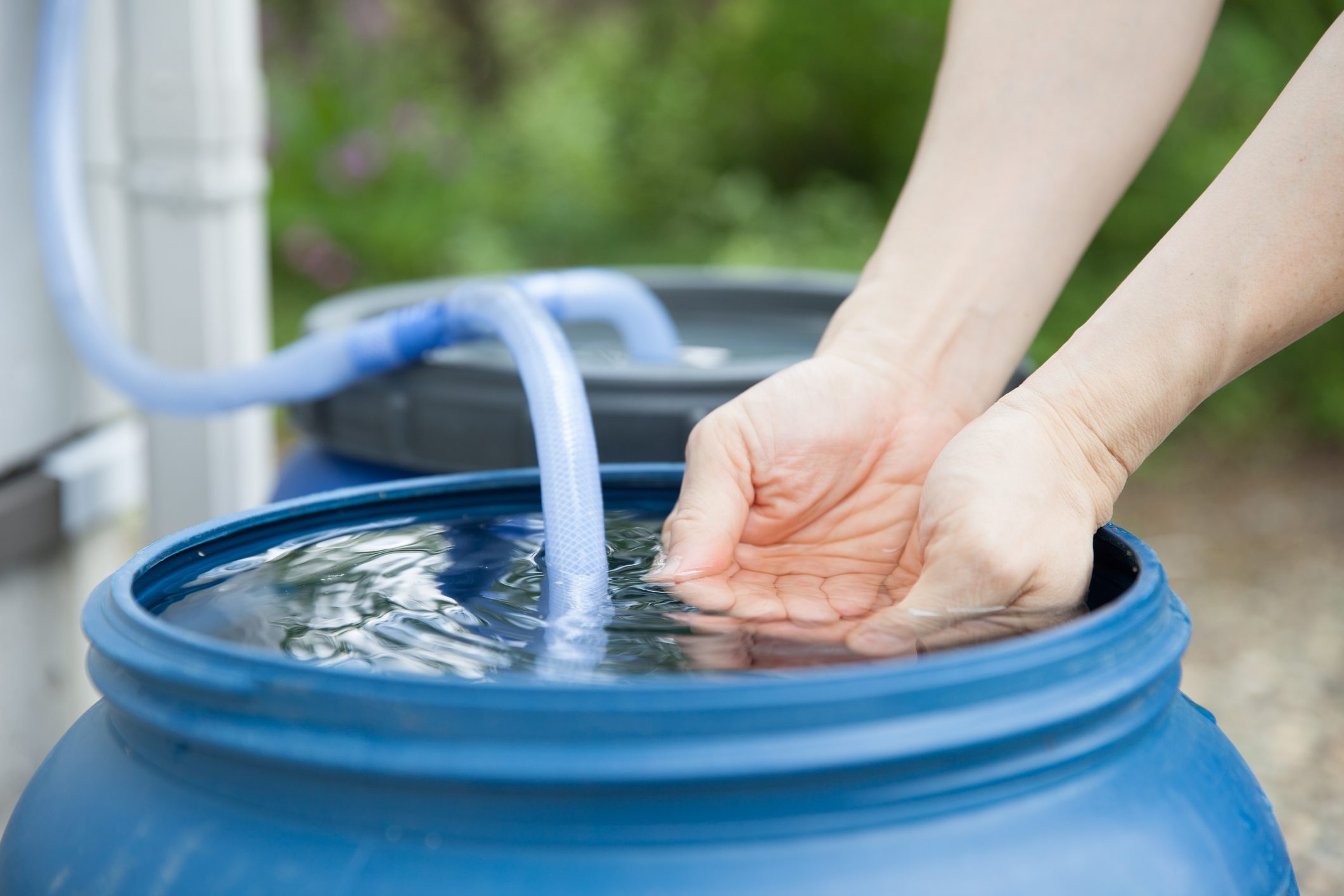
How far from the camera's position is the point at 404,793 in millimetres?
573

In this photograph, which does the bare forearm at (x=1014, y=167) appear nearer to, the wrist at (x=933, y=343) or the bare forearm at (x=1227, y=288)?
the wrist at (x=933, y=343)

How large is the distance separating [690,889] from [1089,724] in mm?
228

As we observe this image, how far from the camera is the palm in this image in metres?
1.07

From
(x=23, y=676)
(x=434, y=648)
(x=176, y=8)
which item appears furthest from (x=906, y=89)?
(x=434, y=648)

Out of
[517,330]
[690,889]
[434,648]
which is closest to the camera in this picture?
[690,889]

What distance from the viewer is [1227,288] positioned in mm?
834

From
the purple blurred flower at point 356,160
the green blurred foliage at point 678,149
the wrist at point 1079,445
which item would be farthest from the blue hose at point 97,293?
the purple blurred flower at point 356,160

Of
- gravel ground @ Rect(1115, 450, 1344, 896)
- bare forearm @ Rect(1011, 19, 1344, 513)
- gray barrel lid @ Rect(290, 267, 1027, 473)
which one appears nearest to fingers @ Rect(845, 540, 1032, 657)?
bare forearm @ Rect(1011, 19, 1344, 513)

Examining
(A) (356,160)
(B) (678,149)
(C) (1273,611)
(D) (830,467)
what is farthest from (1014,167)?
(A) (356,160)

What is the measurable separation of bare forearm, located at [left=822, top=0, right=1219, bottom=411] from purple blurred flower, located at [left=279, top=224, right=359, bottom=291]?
399 cm

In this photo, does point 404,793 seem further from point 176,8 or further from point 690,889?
point 176,8

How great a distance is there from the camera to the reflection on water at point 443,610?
774 millimetres

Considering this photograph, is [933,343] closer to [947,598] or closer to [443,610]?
[947,598]

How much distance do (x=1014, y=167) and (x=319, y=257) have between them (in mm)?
4094
